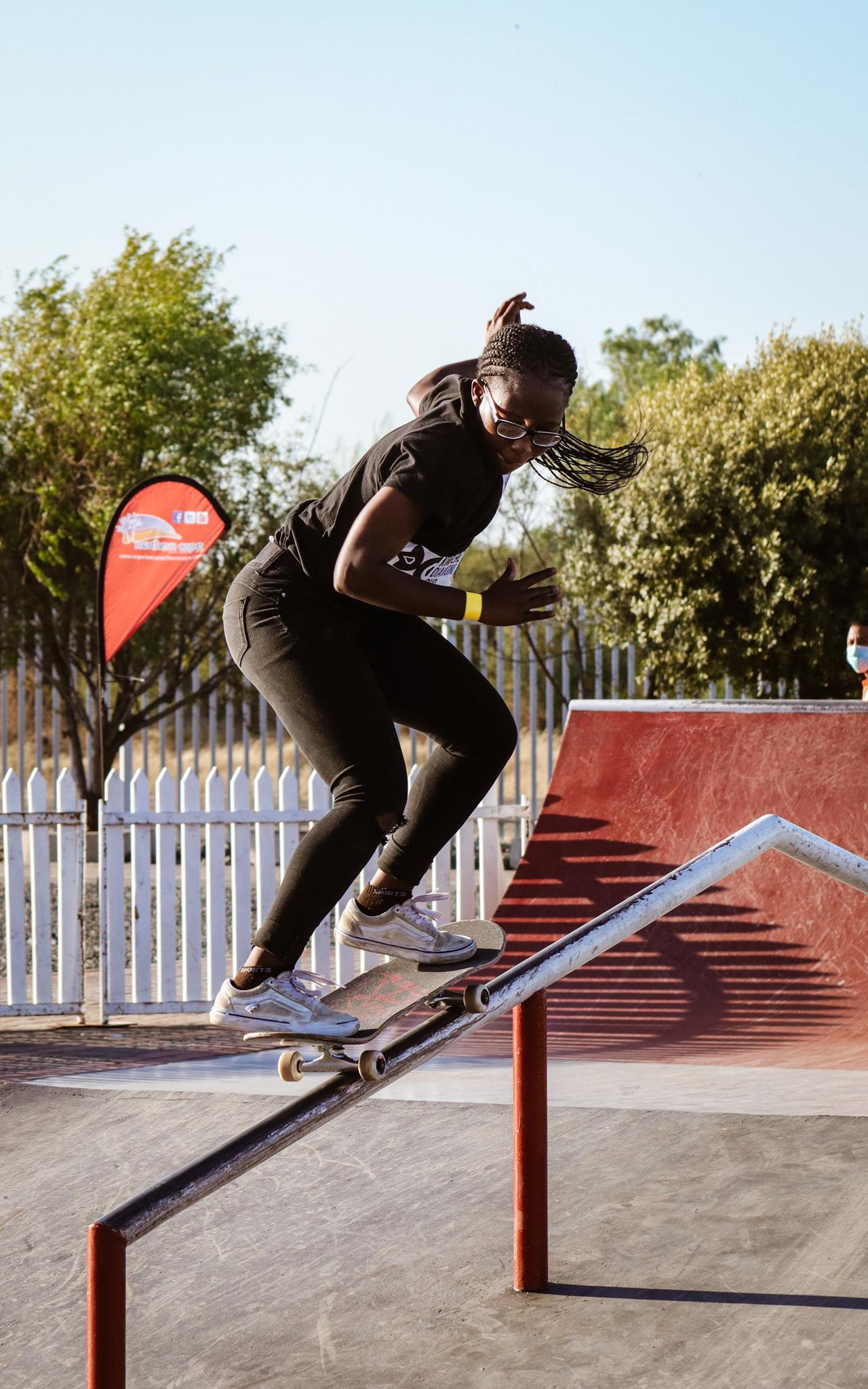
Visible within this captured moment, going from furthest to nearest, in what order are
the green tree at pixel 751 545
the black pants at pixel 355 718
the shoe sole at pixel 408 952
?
the green tree at pixel 751 545, the shoe sole at pixel 408 952, the black pants at pixel 355 718

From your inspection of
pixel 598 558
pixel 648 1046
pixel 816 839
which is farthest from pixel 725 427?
pixel 816 839

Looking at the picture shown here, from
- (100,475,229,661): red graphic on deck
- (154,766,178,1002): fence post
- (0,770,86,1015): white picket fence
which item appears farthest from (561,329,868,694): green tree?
(0,770,86,1015): white picket fence

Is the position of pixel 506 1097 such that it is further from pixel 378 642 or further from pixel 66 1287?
pixel 378 642

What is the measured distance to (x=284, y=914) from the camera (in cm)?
324

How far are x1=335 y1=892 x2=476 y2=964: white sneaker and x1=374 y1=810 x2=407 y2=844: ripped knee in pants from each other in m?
0.31

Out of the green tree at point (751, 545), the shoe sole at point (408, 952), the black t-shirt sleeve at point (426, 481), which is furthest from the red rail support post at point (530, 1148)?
the green tree at point (751, 545)

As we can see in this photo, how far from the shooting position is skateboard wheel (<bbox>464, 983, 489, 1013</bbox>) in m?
3.18

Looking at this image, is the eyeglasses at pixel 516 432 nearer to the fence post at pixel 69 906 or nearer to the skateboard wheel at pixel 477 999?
the skateboard wheel at pixel 477 999

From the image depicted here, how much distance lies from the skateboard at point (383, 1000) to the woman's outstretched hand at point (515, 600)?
2.86ft

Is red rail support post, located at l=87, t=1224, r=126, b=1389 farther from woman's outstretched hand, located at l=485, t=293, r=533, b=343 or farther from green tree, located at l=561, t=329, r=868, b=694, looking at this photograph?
green tree, located at l=561, t=329, r=868, b=694

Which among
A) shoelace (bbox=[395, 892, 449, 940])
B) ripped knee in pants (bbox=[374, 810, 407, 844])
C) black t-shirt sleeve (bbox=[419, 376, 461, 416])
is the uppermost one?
black t-shirt sleeve (bbox=[419, 376, 461, 416])

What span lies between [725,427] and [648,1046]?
11898 millimetres

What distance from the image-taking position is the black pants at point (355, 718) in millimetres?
3260

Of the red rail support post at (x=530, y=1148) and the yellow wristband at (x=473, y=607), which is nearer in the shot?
the yellow wristband at (x=473, y=607)
